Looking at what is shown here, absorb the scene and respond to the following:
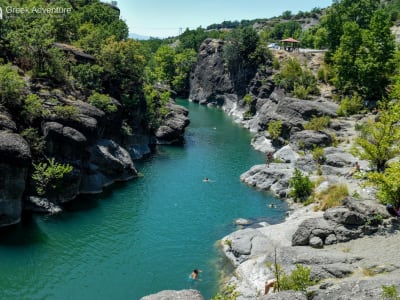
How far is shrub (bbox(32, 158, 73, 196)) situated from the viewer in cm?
4306

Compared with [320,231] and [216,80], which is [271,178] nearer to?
[320,231]

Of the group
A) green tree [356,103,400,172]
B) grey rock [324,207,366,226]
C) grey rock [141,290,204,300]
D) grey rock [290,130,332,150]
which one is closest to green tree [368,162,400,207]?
grey rock [324,207,366,226]

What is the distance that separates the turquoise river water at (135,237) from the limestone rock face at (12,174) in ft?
4.81

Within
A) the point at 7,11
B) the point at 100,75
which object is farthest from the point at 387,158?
the point at 7,11

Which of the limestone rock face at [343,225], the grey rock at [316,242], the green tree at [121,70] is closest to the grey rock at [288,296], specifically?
the grey rock at [316,242]

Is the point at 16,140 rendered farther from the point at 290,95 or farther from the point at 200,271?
the point at 290,95

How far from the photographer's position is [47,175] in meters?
43.1

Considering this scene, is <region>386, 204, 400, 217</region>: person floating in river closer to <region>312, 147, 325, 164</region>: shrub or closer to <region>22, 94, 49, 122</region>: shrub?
<region>312, 147, 325, 164</region>: shrub

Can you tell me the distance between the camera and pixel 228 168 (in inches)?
2501

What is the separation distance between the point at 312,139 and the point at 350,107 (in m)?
15.2

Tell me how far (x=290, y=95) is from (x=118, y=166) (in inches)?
1873

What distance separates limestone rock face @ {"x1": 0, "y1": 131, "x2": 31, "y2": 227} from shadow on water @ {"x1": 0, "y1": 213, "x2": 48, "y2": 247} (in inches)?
32.2

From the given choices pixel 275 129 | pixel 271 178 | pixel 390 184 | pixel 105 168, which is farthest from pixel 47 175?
pixel 275 129

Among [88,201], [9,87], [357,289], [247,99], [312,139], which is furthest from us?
[247,99]
